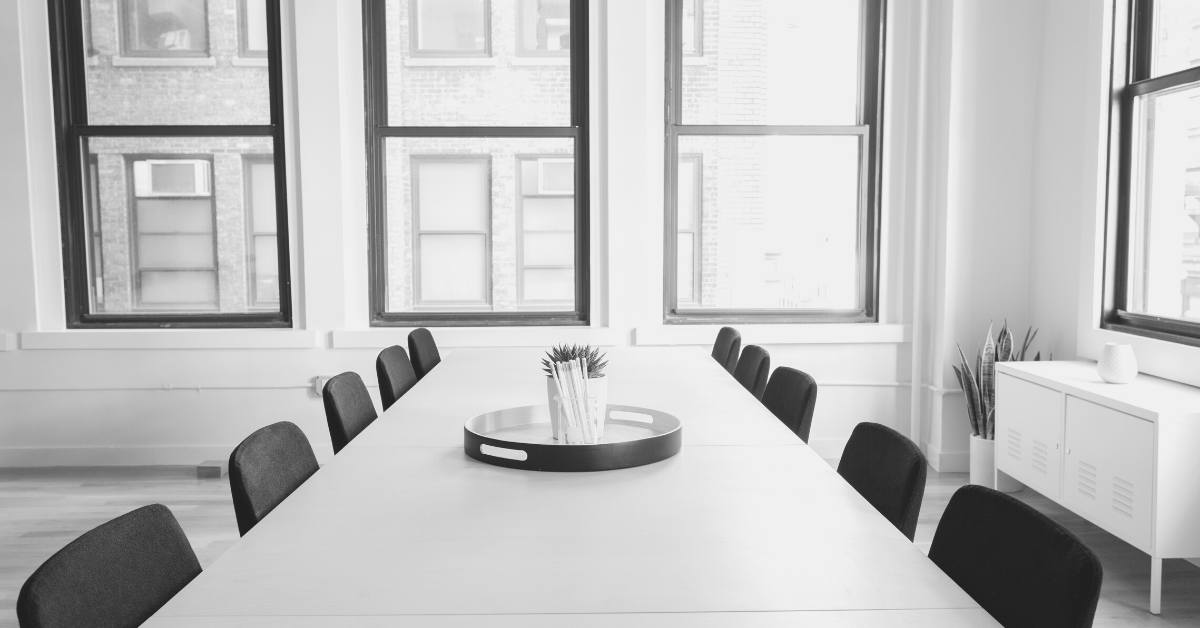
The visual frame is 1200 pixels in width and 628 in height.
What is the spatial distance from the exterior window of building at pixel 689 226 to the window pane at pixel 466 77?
0.76 m

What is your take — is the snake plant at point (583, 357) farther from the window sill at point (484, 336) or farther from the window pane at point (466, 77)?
the window pane at point (466, 77)

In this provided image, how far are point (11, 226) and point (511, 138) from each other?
112 inches

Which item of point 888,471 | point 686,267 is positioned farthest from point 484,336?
point 888,471

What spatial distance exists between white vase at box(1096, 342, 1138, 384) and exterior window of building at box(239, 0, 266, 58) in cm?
452

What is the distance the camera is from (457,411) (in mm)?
2594

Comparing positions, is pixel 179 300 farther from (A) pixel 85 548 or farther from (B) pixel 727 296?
(A) pixel 85 548

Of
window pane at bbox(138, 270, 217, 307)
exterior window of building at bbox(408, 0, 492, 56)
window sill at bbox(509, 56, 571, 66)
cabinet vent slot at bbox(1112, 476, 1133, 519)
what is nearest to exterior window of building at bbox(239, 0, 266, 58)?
exterior window of building at bbox(408, 0, 492, 56)

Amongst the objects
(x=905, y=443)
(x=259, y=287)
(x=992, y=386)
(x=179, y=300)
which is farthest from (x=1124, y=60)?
(x=179, y=300)

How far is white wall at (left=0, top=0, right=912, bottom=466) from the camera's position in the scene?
4.64m

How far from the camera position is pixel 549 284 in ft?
16.2

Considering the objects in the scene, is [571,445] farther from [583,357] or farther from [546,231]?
[546,231]

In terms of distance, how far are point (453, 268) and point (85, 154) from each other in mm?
2204

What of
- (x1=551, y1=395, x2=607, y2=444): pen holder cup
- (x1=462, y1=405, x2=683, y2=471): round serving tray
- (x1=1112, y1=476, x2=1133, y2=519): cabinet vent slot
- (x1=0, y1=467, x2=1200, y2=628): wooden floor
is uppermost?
(x1=551, y1=395, x2=607, y2=444): pen holder cup

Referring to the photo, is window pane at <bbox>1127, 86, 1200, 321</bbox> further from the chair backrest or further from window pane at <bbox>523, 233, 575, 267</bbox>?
the chair backrest
